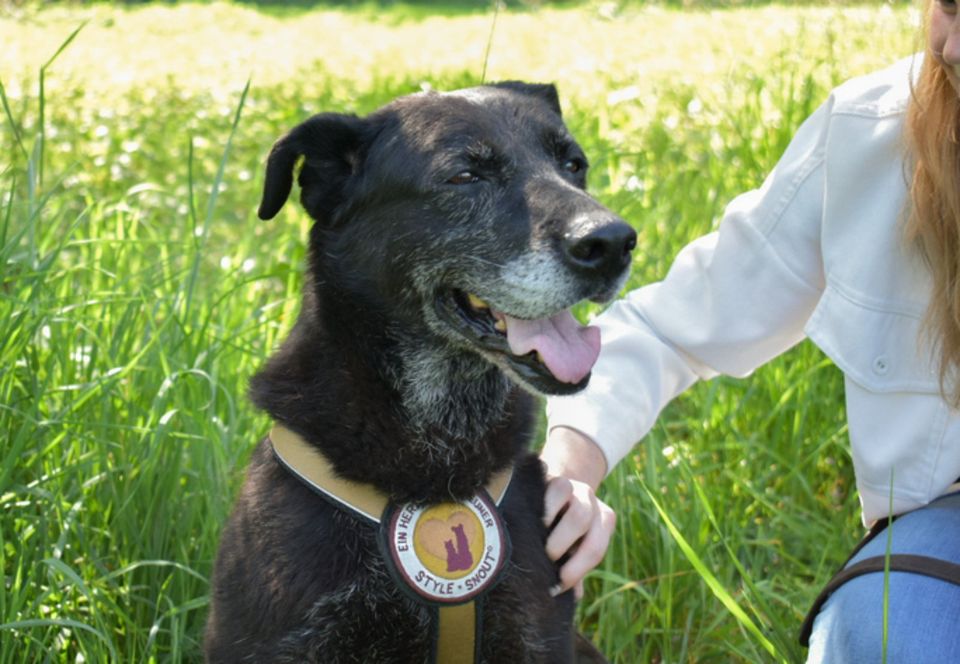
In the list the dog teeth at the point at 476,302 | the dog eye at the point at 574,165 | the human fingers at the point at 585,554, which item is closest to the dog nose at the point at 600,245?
the dog teeth at the point at 476,302

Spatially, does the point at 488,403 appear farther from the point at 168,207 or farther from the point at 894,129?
the point at 168,207

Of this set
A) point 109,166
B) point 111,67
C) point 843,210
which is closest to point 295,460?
point 843,210

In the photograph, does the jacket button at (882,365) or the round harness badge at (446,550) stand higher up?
the jacket button at (882,365)

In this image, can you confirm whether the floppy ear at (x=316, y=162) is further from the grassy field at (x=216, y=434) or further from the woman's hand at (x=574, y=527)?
the woman's hand at (x=574, y=527)

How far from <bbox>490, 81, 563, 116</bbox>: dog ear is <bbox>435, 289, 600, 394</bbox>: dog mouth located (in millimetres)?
546

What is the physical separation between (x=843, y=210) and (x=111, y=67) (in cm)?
839

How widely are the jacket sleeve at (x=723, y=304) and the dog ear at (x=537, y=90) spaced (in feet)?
1.54

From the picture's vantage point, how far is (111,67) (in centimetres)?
970

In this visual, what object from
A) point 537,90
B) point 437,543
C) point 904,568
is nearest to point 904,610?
point 904,568

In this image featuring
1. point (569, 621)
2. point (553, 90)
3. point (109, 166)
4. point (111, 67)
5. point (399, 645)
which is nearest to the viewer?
point (399, 645)

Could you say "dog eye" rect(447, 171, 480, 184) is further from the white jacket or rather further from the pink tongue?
the white jacket

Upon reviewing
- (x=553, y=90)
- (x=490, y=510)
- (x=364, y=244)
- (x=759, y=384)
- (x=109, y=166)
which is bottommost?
(x=109, y=166)

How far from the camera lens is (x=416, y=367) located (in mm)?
2291

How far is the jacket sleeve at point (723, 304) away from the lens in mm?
2543
